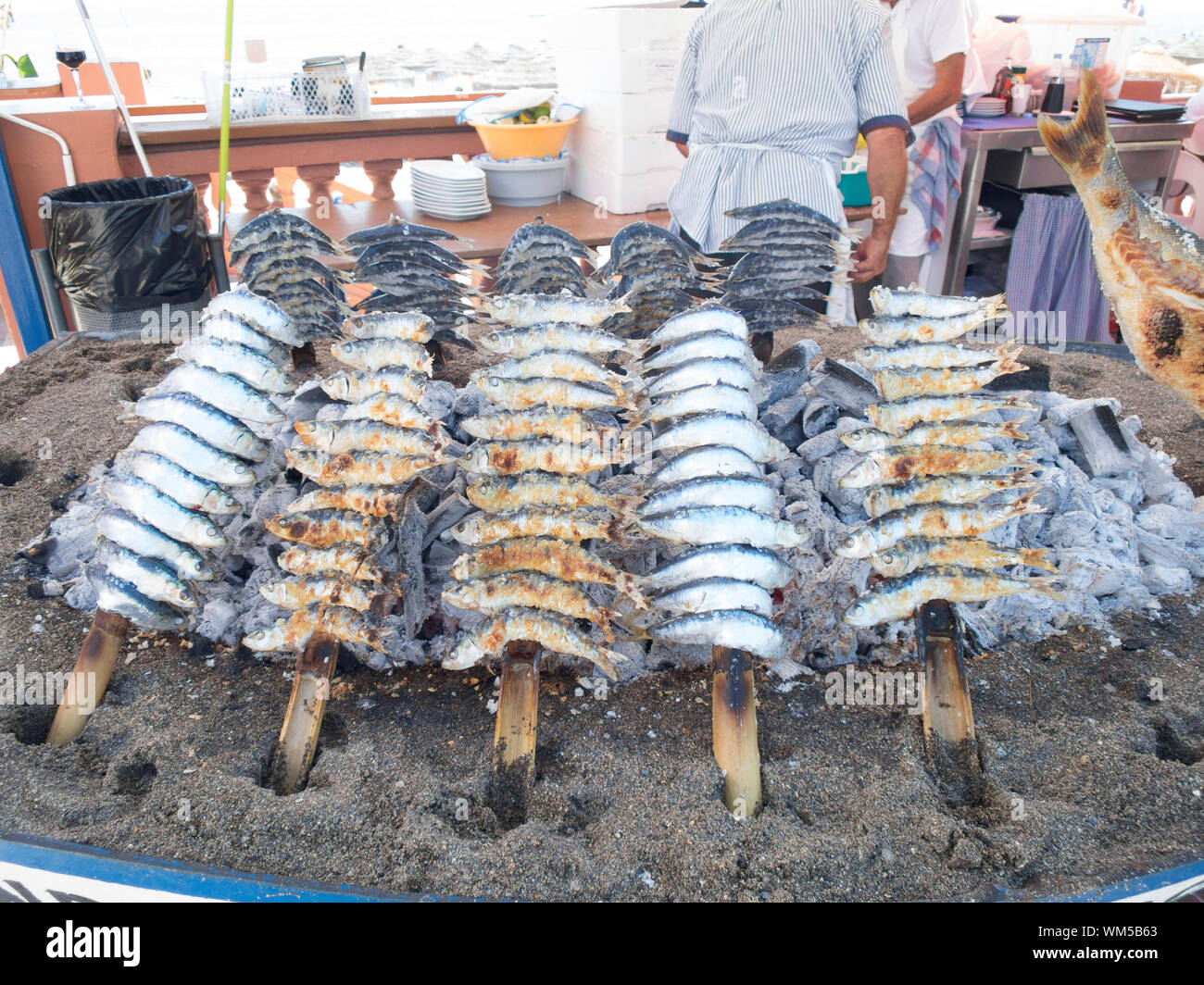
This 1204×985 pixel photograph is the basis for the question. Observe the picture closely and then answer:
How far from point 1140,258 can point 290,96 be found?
6574 millimetres

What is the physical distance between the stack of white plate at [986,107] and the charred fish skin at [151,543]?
24.5ft

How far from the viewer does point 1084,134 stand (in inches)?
121

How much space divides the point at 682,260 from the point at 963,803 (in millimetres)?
2431

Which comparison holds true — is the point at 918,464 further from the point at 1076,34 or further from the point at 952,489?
the point at 1076,34

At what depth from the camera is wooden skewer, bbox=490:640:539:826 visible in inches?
88.4

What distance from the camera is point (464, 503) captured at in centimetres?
319

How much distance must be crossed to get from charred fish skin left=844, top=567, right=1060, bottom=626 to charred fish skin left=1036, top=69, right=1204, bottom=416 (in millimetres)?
1417

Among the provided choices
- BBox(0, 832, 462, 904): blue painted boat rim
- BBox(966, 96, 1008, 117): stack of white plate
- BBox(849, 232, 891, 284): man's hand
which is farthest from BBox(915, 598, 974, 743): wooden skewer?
BBox(966, 96, 1008, 117): stack of white plate

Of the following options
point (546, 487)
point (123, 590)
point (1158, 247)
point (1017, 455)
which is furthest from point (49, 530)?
point (1158, 247)

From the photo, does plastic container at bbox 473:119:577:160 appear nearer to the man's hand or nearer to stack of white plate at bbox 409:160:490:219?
stack of white plate at bbox 409:160:490:219

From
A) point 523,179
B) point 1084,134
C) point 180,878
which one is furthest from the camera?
point 523,179

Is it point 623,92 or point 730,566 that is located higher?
point 623,92

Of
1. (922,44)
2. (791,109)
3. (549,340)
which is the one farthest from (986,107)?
(549,340)

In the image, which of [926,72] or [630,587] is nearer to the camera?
[630,587]
